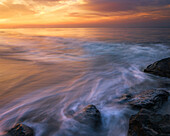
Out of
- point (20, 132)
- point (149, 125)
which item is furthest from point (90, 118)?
point (20, 132)

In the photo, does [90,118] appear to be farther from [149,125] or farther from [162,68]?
[162,68]

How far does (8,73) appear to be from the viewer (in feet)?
17.9

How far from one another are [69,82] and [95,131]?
8.51 ft

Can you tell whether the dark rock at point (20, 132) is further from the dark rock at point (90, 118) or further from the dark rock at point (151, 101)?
the dark rock at point (151, 101)

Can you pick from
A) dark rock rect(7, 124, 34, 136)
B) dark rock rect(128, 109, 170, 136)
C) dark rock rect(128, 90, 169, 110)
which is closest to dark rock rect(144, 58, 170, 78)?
dark rock rect(128, 90, 169, 110)

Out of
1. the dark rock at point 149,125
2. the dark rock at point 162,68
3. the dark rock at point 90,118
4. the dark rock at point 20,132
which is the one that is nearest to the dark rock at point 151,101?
the dark rock at point 149,125

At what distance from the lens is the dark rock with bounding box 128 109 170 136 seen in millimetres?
1816

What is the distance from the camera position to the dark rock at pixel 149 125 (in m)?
1.82

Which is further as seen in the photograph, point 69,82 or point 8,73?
point 8,73

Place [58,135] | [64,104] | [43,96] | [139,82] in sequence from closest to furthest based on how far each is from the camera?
1. [58,135]
2. [64,104]
3. [43,96]
4. [139,82]

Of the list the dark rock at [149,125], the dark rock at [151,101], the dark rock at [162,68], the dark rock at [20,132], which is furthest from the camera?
the dark rock at [162,68]

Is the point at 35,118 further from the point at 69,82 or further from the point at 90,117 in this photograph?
the point at 69,82

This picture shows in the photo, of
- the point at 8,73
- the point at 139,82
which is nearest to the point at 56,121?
the point at 139,82

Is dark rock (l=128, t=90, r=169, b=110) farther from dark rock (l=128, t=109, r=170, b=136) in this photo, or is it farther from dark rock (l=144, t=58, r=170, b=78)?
dark rock (l=144, t=58, r=170, b=78)
